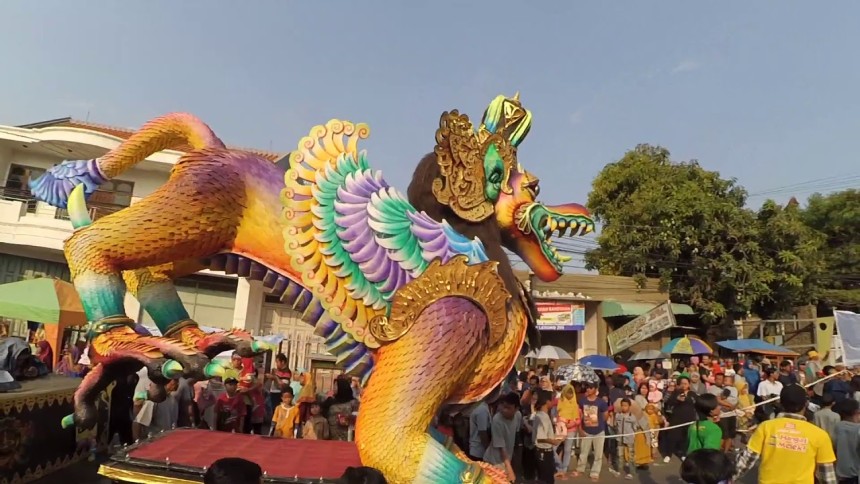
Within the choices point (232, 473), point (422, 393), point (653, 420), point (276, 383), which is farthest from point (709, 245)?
point (232, 473)

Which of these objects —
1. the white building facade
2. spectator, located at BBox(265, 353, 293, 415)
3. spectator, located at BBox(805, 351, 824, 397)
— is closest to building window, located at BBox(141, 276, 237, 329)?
the white building facade

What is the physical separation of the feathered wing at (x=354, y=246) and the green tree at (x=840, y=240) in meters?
21.0

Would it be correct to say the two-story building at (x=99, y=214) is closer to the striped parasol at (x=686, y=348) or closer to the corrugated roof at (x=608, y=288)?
the corrugated roof at (x=608, y=288)

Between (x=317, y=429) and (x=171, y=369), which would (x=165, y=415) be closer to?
(x=317, y=429)

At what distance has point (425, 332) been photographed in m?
2.56

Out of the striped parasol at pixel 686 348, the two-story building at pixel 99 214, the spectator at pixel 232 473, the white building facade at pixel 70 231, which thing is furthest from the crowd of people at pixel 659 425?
the white building facade at pixel 70 231

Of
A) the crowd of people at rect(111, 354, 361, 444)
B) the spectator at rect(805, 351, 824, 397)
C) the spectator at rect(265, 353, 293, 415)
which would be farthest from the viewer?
the spectator at rect(805, 351, 824, 397)

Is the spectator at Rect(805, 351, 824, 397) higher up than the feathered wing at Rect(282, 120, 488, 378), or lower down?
lower down

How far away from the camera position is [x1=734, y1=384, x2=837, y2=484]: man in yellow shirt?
11.0ft

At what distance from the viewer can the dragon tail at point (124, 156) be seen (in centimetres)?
298

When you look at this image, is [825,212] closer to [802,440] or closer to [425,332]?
[802,440]

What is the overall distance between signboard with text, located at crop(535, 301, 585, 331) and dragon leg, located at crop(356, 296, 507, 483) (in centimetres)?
1495

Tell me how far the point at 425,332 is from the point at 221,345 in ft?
2.83

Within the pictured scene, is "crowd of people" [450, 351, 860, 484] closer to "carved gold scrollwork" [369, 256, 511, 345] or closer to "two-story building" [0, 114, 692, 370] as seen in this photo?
"carved gold scrollwork" [369, 256, 511, 345]
